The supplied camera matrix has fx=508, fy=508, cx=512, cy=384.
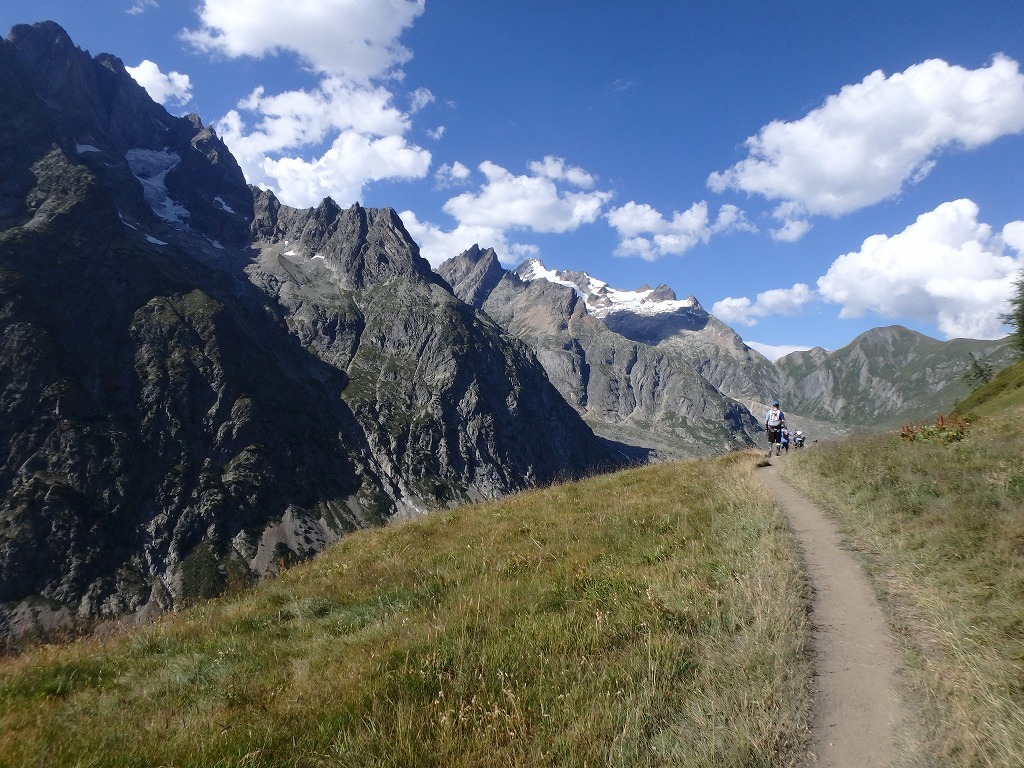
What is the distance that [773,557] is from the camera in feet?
31.9

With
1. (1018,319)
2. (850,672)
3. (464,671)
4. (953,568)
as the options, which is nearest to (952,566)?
(953,568)

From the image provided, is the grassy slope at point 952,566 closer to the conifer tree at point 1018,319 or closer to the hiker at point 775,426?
the hiker at point 775,426

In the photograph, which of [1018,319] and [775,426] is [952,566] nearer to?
[775,426]

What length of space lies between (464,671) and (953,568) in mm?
8679

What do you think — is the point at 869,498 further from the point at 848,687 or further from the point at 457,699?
the point at 457,699

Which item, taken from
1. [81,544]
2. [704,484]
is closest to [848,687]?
[704,484]

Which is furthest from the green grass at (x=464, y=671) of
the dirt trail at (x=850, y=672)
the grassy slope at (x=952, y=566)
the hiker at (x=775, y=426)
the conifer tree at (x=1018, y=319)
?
the conifer tree at (x=1018, y=319)

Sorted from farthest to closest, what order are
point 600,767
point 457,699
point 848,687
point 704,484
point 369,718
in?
point 704,484 < point 848,687 < point 457,699 < point 369,718 < point 600,767

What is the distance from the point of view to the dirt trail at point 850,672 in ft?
17.0

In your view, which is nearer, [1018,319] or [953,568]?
[953,568]

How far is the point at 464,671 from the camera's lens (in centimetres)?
619

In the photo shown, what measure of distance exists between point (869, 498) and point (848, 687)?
10044mm

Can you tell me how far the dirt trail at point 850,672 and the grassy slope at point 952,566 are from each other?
0.96 feet

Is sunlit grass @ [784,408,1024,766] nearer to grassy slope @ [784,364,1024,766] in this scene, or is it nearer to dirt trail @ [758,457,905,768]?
grassy slope @ [784,364,1024,766]
